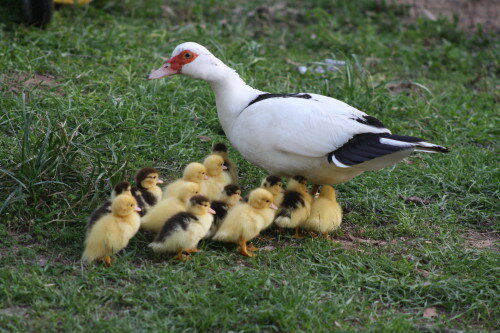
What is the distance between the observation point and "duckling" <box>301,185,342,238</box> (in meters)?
4.43

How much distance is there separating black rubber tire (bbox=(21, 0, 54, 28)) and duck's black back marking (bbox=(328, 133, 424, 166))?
12.8 ft

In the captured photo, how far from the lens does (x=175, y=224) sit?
3910 mm

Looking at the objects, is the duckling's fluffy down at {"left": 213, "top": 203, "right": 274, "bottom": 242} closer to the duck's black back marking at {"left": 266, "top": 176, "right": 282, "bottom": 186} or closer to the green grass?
the green grass

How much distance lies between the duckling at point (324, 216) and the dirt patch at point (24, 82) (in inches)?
103

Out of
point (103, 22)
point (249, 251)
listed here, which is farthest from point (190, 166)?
point (103, 22)

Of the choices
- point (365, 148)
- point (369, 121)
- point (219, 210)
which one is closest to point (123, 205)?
point (219, 210)

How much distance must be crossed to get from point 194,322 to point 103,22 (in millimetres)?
5201

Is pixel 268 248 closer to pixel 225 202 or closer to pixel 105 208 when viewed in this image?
pixel 225 202

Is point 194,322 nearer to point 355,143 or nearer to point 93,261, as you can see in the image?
point 93,261

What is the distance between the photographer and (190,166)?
449 cm

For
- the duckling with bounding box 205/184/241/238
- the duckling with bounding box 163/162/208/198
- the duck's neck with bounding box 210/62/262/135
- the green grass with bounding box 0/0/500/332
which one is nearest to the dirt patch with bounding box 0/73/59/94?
the green grass with bounding box 0/0/500/332

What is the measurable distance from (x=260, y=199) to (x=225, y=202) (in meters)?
0.34

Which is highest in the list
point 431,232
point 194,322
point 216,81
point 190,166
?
point 216,81

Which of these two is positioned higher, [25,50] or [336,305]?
[25,50]
